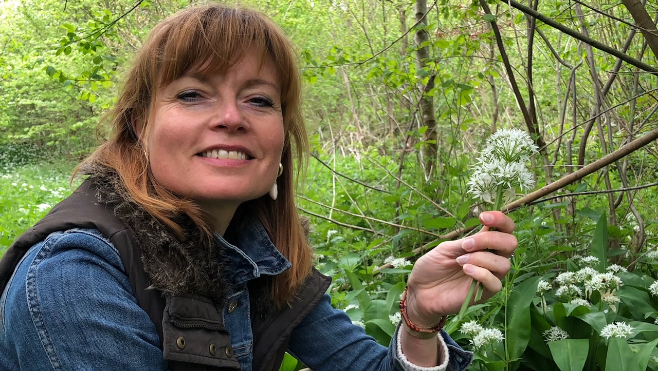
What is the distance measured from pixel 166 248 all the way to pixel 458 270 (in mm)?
747

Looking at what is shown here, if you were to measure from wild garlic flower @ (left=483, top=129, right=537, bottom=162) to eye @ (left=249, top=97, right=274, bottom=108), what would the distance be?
28.0 inches

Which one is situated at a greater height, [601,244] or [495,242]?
[495,242]

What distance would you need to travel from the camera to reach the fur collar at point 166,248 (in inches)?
56.1

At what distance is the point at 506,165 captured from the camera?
1.18 meters

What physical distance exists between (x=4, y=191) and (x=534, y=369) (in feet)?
29.3

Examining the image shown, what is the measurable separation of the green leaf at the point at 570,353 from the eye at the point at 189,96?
1367 mm

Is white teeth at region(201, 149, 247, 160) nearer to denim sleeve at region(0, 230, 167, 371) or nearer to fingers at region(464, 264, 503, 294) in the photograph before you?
denim sleeve at region(0, 230, 167, 371)

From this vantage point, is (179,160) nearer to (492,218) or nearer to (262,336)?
(262,336)

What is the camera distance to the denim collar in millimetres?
1702

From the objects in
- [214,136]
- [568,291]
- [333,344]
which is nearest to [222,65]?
[214,136]

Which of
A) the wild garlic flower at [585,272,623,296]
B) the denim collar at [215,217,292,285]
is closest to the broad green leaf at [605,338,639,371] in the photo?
the wild garlic flower at [585,272,623,296]

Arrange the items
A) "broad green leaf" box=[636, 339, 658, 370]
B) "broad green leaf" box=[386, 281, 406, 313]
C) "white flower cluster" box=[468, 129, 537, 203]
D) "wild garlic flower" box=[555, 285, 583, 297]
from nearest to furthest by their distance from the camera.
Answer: "white flower cluster" box=[468, 129, 537, 203] < "broad green leaf" box=[636, 339, 658, 370] < "wild garlic flower" box=[555, 285, 583, 297] < "broad green leaf" box=[386, 281, 406, 313]

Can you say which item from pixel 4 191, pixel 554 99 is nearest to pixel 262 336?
pixel 554 99

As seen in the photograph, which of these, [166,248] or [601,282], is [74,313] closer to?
[166,248]
